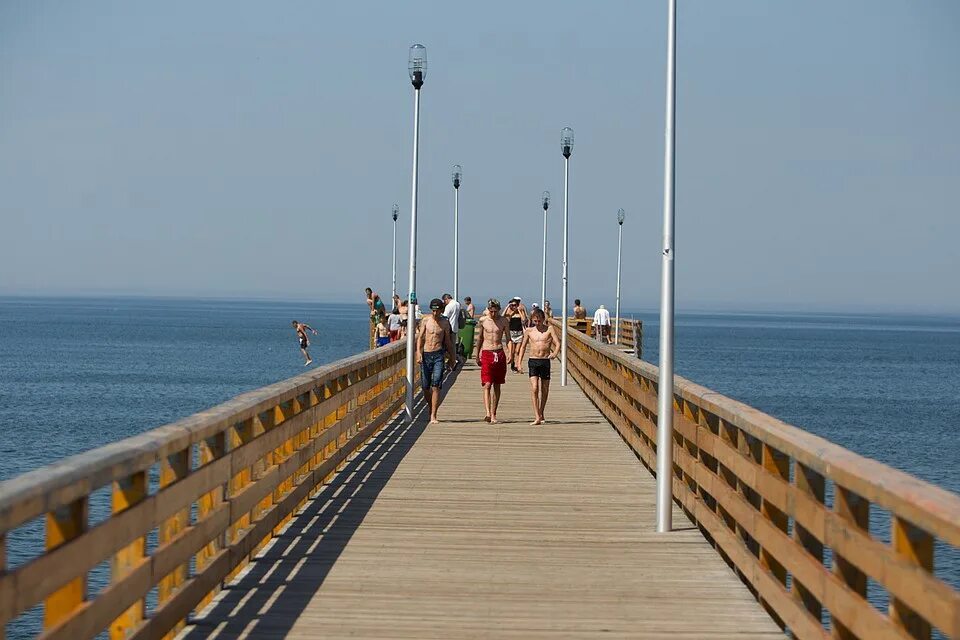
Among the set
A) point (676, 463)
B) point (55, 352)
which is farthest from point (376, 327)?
point (55, 352)

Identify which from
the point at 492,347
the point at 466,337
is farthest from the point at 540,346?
the point at 466,337

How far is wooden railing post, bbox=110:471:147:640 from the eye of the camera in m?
6.31

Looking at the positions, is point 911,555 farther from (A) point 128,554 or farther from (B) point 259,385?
(B) point 259,385

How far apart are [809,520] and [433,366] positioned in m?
13.9

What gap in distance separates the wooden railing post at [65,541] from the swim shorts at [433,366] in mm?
15071

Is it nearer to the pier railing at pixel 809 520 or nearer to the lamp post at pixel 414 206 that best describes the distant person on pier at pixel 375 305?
the lamp post at pixel 414 206

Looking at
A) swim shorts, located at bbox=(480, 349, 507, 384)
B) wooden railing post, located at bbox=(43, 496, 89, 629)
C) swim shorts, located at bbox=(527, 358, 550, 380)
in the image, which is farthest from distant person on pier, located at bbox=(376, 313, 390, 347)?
wooden railing post, located at bbox=(43, 496, 89, 629)

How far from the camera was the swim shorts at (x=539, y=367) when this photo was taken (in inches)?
806

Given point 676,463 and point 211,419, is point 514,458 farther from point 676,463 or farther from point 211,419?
point 211,419

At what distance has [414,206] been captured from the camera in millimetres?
23375


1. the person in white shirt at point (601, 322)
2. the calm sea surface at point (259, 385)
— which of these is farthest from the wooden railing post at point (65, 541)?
the person in white shirt at point (601, 322)

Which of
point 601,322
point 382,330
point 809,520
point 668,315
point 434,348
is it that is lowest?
point 601,322

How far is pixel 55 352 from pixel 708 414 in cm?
10352

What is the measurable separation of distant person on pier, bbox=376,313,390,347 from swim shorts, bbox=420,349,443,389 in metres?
13.9
